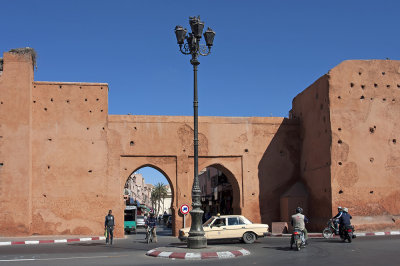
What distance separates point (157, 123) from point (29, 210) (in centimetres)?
800

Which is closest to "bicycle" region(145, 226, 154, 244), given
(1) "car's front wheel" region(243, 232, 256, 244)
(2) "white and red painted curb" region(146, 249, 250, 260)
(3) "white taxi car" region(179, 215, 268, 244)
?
(3) "white taxi car" region(179, 215, 268, 244)

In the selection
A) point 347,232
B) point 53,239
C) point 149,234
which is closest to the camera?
point 347,232

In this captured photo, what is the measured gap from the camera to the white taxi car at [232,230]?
19.1m

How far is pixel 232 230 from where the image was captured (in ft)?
62.9

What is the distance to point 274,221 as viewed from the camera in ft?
90.6

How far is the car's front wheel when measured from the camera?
19.0 metres

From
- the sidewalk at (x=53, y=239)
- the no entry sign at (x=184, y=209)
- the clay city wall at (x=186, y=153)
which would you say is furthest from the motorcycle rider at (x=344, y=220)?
the no entry sign at (x=184, y=209)

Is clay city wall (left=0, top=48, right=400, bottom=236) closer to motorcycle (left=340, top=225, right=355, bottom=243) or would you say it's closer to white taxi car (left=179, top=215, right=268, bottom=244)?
motorcycle (left=340, top=225, right=355, bottom=243)

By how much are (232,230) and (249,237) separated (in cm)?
73

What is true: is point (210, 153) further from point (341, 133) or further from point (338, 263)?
point (338, 263)

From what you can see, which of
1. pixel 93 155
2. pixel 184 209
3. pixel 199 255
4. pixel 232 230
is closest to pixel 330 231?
pixel 232 230

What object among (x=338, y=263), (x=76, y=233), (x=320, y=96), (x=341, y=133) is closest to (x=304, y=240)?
(x=338, y=263)

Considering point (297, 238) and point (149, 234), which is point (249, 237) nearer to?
point (149, 234)

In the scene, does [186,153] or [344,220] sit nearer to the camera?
[344,220]
